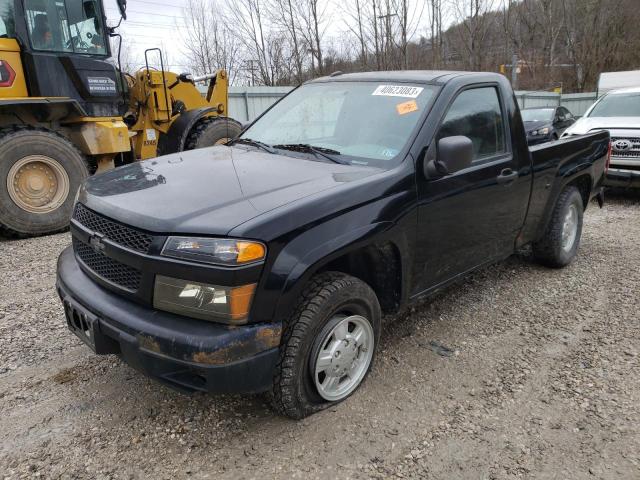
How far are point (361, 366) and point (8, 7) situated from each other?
20.2ft

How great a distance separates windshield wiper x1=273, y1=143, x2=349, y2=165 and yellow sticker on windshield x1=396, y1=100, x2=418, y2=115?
500 millimetres

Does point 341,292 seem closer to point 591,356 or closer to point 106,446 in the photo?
point 106,446

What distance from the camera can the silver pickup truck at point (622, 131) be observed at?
25.8ft

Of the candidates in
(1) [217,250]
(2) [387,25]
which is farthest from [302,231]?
(2) [387,25]

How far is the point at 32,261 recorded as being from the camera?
17.3 feet

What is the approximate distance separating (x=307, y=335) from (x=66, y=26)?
5.99 meters

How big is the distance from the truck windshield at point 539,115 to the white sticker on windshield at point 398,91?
11630 mm

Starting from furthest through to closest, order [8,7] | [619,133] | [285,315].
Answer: [619,133], [8,7], [285,315]

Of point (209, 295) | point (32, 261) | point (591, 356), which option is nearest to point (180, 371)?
point (209, 295)

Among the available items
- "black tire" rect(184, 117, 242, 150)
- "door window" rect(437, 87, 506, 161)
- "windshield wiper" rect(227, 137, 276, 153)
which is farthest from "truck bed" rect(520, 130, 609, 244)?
"black tire" rect(184, 117, 242, 150)

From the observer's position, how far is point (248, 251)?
222 centimetres

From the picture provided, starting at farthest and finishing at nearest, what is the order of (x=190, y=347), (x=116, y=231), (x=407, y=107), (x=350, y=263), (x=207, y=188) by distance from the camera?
(x=407, y=107), (x=350, y=263), (x=207, y=188), (x=116, y=231), (x=190, y=347)

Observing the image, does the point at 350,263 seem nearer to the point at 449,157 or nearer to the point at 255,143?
the point at 449,157

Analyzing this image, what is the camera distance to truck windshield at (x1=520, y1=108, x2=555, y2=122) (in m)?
13.7
